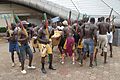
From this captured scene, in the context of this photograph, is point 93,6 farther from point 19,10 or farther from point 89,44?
point 89,44

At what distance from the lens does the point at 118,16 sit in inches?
573

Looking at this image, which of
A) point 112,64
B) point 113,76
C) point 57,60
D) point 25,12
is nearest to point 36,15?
point 25,12

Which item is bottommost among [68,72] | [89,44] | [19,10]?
[68,72]

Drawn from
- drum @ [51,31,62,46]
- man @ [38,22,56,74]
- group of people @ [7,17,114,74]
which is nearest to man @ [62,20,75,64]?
group of people @ [7,17,114,74]

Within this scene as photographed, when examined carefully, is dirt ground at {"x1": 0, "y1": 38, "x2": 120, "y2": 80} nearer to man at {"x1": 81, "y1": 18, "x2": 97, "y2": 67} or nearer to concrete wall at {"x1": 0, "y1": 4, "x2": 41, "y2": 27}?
man at {"x1": 81, "y1": 18, "x2": 97, "y2": 67}

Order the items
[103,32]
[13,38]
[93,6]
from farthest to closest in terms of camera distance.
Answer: [93,6]
[103,32]
[13,38]

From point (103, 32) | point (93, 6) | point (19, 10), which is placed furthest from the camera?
point (19, 10)

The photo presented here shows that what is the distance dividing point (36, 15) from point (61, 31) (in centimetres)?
870

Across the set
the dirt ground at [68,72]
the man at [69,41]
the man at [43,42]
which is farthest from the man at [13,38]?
the man at [69,41]

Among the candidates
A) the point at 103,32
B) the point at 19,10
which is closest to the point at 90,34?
the point at 103,32

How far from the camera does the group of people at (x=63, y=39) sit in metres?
8.05

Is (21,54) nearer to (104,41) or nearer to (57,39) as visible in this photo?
(57,39)

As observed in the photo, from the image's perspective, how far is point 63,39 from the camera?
9359 millimetres

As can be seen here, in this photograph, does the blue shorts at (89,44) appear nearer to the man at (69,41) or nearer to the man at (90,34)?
the man at (90,34)
